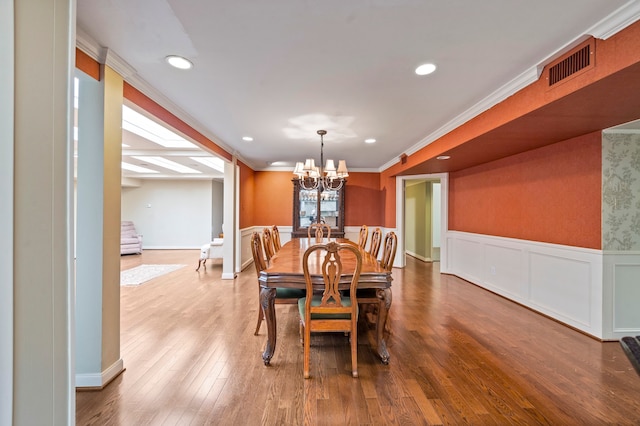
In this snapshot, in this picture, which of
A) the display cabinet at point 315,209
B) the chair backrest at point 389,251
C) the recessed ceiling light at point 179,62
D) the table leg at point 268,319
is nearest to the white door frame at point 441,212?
the display cabinet at point 315,209

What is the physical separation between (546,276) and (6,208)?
4337 millimetres

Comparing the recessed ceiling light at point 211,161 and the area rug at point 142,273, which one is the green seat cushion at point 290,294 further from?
the recessed ceiling light at point 211,161

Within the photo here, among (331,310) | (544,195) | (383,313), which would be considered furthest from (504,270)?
(331,310)

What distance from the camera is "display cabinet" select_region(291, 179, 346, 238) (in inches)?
251

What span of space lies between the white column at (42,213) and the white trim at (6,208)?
0.03 feet

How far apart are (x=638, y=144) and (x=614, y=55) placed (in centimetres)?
175

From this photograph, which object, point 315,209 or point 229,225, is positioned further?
point 315,209

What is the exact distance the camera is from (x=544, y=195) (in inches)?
133

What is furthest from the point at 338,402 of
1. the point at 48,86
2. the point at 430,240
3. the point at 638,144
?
the point at 430,240

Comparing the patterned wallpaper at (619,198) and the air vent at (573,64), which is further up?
the air vent at (573,64)

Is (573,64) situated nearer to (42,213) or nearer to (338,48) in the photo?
(338,48)

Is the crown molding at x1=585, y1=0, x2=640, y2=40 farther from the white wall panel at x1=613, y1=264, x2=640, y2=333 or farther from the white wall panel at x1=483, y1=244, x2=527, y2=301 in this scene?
the white wall panel at x1=483, y1=244, x2=527, y2=301

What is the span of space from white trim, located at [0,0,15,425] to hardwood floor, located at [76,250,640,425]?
1.14 metres

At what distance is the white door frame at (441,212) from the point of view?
5.51 metres
